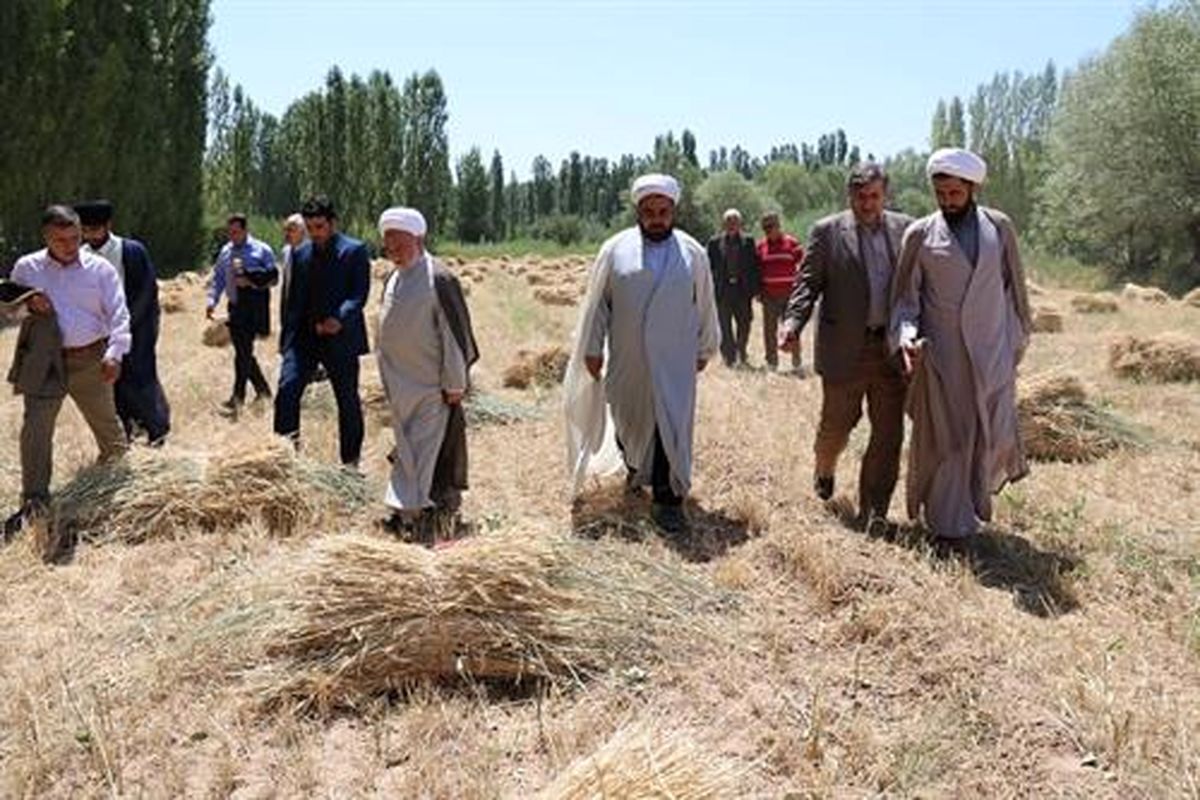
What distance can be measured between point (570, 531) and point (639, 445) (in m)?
0.53

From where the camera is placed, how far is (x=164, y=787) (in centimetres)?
287

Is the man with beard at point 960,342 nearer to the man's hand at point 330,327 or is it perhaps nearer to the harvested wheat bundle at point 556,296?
the man's hand at point 330,327

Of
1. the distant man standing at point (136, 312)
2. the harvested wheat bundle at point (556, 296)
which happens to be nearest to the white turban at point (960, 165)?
the distant man standing at point (136, 312)

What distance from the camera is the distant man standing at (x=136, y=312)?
19.9ft

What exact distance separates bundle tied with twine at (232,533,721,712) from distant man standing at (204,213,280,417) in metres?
5.00

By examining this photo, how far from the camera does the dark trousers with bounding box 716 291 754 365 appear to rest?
10805 millimetres

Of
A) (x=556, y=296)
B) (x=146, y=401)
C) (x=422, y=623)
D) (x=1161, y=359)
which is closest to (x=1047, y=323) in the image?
(x=1161, y=359)

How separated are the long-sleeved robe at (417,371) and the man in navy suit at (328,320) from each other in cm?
75

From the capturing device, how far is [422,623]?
343cm

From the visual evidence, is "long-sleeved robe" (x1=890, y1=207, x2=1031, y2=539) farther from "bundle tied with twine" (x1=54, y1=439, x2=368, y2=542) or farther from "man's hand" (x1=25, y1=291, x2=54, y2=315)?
"man's hand" (x1=25, y1=291, x2=54, y2=315)

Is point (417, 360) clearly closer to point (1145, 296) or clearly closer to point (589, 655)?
point (589, 655)

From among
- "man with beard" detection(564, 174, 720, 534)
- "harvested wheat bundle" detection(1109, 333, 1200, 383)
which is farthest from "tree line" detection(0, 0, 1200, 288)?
"harvested wheat bundle" detection(1109, 333, 1200, 383)

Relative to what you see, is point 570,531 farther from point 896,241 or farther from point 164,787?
point 164,787

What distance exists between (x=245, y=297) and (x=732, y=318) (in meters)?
4.81
